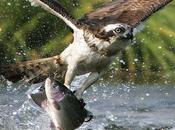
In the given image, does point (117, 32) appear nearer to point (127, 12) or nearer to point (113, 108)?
point (127, 12)

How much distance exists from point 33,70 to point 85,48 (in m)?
0.45

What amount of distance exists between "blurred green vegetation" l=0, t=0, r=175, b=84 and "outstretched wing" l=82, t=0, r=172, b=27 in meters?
3.51

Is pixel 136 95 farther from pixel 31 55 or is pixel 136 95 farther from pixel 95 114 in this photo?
pixel 31 55

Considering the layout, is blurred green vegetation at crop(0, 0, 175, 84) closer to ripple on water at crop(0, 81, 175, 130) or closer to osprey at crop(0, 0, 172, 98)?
ripple on water at crop(0, 81, 175, 130)

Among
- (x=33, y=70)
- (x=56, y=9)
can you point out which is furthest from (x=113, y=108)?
(x=56, y=9)

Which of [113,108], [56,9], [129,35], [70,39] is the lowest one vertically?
[70,39]

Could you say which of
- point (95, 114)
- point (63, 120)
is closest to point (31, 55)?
point (95, 114)

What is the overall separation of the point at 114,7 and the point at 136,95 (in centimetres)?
217

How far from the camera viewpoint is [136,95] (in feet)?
30.4

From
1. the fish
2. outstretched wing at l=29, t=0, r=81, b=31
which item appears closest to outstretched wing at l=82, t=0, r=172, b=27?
outstretched wing at l=29, t=0, r=81, b=31

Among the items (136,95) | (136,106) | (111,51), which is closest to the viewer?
(111,51)

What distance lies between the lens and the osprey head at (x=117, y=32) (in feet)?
20.4

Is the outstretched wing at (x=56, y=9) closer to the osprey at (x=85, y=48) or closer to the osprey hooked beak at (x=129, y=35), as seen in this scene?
the osprey at (x=85, y=48)

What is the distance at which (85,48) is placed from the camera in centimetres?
643
